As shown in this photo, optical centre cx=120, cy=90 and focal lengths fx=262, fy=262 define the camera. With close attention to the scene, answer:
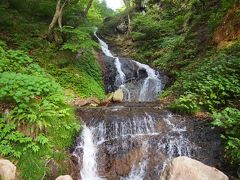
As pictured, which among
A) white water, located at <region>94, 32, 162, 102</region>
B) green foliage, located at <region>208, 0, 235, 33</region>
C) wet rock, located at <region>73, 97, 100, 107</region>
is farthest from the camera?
A: white water, located at <region>94, 32, 162, 102</region>

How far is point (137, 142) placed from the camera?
698 cm

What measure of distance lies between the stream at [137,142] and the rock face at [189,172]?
1.33 metres

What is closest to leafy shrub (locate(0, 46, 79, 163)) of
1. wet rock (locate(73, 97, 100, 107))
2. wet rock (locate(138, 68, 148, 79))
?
wet rock (locate(73, 97, 100, 107))

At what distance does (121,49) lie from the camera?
21812mm

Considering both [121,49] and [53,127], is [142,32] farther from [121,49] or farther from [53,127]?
[53,127]

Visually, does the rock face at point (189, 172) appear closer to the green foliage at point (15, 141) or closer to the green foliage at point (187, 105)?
the green foliage at point (15, 141)

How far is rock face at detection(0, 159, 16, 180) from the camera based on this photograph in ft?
16.0

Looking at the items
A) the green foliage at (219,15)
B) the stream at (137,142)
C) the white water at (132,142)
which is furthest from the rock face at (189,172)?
the green foliage at (219,15)

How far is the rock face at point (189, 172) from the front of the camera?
4910mm

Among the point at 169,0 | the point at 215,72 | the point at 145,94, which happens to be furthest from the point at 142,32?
the point at 215,72

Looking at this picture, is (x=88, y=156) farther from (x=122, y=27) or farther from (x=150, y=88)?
(x=122, y=27)

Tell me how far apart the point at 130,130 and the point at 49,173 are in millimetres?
2647

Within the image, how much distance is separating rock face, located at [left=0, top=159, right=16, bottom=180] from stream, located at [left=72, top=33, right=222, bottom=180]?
170 centimetres

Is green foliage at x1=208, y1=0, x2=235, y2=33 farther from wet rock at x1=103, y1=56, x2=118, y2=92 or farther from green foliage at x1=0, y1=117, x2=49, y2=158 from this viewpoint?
green foliage at x1=0, y1=117, x2=49, y2=158
